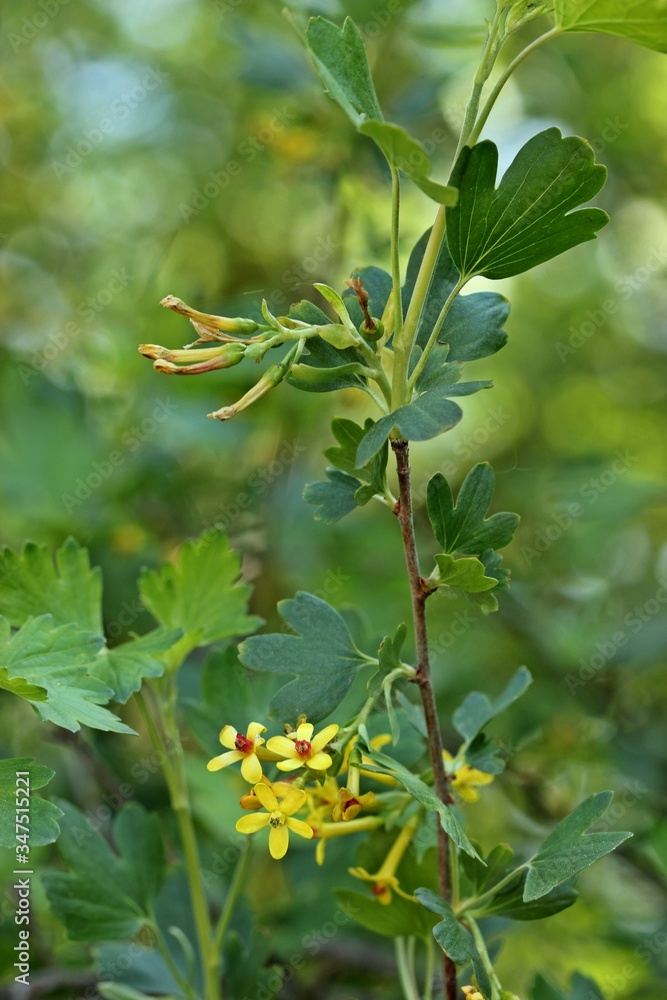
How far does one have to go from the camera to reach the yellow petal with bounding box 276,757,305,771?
1.71ft

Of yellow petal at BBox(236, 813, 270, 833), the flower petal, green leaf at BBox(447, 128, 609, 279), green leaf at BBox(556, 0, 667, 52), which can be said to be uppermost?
green leaf at BBox(556, 0, 667, 52)

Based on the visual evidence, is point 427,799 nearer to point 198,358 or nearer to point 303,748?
point 303,748

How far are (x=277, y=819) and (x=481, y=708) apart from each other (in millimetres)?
227

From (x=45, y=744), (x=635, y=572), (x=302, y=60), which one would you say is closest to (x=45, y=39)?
(x=302, y=60)

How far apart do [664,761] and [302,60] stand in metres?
1.22

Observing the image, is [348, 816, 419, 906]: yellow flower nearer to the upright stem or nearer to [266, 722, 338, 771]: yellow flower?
the upright stem

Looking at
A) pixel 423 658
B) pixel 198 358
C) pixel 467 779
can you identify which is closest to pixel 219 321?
pixel 198 358

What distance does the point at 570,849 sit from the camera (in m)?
0.55

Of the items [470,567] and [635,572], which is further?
[635,572]

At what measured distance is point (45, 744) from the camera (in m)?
1.51

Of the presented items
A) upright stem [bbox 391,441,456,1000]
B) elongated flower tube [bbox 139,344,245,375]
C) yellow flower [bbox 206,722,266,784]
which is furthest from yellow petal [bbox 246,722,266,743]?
elongated flower tube [bbox 139,344,245,375]

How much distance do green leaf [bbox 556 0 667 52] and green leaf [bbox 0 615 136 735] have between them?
0.47m

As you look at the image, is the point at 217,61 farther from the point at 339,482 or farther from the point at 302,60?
the point at 339,482

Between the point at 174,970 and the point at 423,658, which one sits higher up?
the point at 423,658
